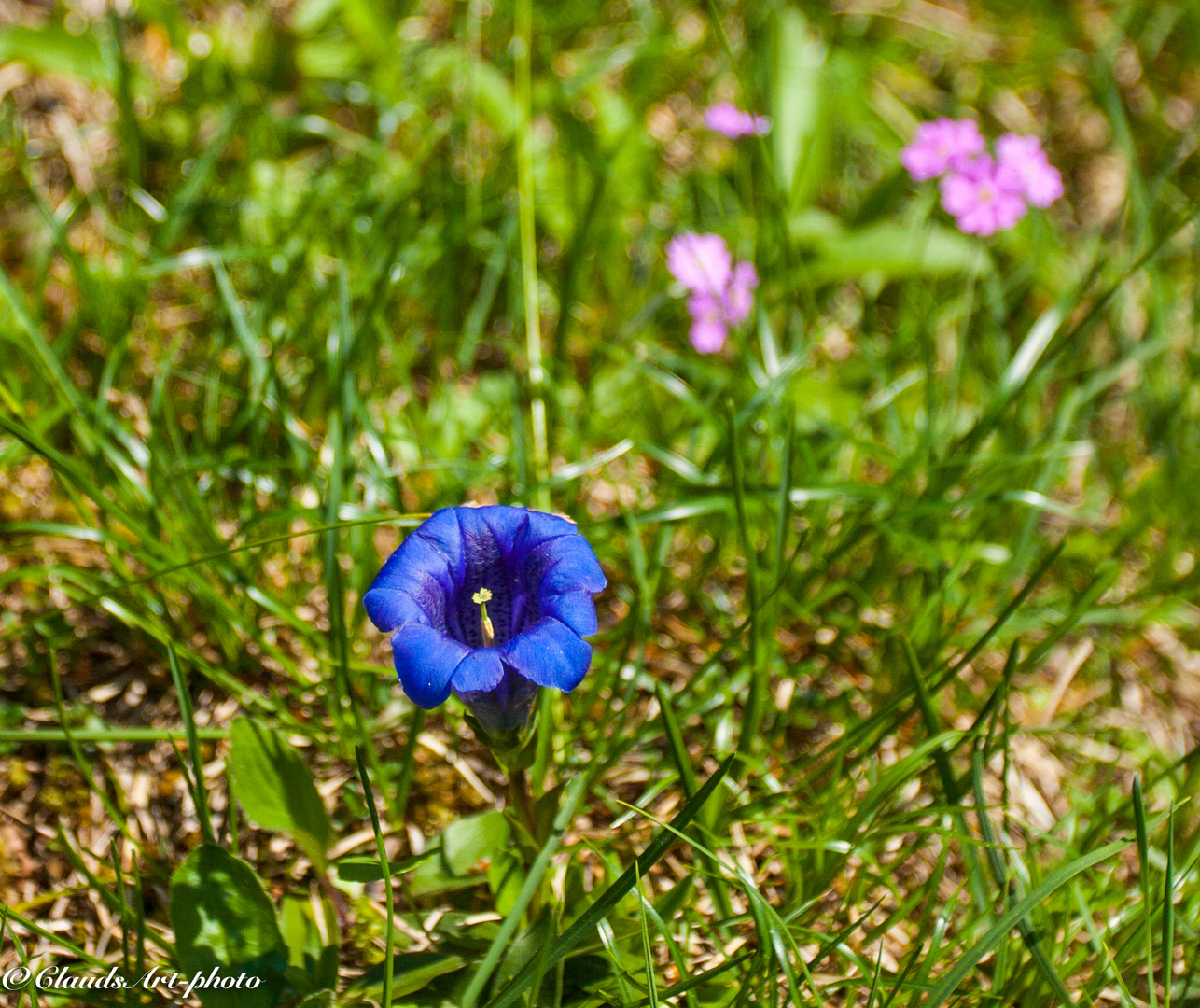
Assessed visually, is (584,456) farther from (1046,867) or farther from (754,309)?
(1046,867)

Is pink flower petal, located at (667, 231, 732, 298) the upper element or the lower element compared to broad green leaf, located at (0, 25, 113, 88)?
lower

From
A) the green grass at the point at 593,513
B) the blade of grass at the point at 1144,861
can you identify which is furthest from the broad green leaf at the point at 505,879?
the blade of grass at the point at 1144,861

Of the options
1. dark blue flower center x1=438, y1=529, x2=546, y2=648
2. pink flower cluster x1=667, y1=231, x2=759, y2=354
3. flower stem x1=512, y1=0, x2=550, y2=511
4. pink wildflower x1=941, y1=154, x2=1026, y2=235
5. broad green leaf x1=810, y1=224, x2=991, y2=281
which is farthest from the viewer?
broad green leaf x1=810, y1=224, x2=991, y2=281

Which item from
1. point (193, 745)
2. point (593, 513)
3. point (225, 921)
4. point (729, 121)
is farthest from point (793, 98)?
point (225, 921)

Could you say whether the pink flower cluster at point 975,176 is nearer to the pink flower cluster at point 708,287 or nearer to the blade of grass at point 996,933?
the pink flower cluster at point 708,287

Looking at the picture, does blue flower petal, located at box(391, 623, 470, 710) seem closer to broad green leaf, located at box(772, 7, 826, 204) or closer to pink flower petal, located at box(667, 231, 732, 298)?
pink flower petal, located at box(667, 231, 732, 298)

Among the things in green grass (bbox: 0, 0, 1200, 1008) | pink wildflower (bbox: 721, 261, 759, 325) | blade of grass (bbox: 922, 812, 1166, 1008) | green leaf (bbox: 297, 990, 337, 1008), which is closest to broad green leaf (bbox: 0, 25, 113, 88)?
Result: green grass (bbox: 0, 0, 1200, 1008)
